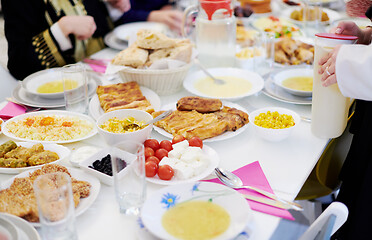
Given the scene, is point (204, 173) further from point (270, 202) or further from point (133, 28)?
point (133, 28)

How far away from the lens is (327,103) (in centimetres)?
132

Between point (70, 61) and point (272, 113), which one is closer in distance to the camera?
point (272, 113)

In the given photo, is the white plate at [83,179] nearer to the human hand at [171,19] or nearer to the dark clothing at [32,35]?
the dark clothing at [32,35]

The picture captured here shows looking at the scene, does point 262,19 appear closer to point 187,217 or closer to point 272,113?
point 272,113

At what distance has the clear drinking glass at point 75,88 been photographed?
5.07 ft

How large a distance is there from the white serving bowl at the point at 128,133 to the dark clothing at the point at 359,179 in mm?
691

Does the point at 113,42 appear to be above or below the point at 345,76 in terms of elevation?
below

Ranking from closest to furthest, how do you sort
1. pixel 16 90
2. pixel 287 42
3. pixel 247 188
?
1. pixel 247 188
2. pixel 16 90
3. pixel 287 42

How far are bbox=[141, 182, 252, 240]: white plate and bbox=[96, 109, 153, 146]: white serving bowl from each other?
0.28 meters

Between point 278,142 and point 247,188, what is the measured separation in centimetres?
30

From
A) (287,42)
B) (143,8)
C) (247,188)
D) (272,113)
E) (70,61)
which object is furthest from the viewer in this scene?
(143,8)

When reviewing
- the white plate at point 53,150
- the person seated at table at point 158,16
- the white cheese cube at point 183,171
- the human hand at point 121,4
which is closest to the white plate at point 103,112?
the white plate at point 53,150

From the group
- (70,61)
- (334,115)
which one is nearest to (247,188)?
(334,115)

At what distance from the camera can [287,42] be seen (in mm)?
2037
